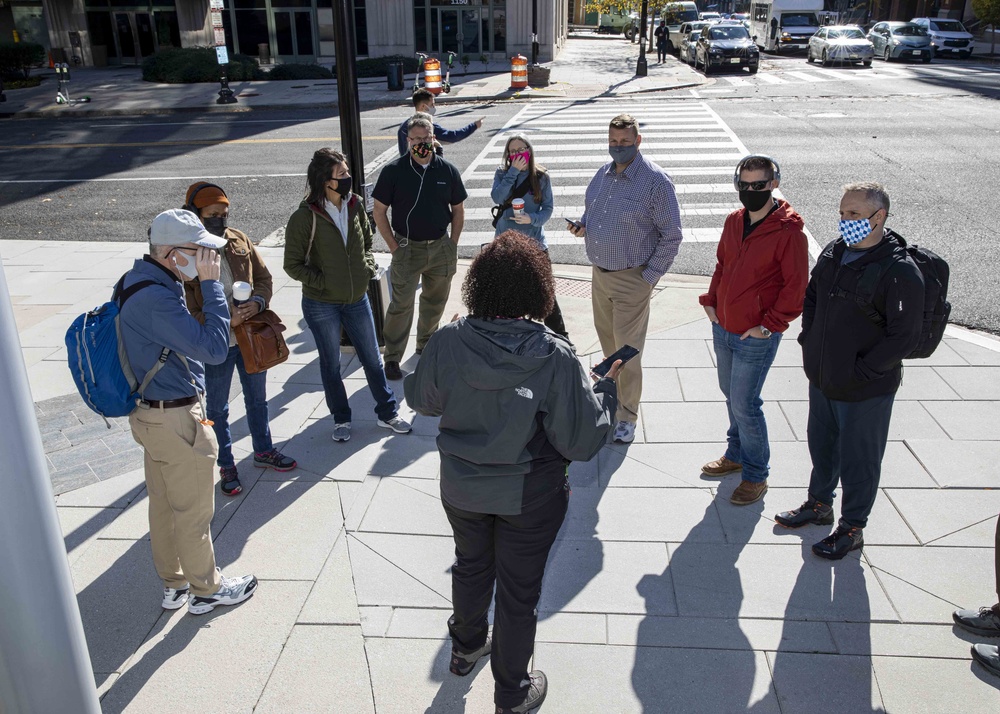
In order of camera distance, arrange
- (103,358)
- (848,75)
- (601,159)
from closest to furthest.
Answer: (103,358), (601,159), (848,75)

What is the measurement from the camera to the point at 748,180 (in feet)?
15.5

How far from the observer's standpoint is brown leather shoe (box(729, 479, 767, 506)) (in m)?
5.16

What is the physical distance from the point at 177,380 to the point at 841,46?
34.2 m

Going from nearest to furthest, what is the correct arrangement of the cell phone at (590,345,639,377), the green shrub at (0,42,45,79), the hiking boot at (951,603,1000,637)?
the cell phone at (590,345,639,377)
the hiking boot at (951,603,1000,637)
the green shrub at (0,42,45,79)

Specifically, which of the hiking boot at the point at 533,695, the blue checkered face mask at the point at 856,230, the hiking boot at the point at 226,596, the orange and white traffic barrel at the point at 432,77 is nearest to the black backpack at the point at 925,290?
the blue checkered face mask at the point at 856,230

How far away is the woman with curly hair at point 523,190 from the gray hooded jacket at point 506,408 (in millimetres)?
3382

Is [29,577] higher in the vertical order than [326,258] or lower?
higher

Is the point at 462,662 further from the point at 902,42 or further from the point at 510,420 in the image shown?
the point at 902,42

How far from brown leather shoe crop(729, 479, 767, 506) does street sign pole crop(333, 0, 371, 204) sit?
13.8ft

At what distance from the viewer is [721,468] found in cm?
551

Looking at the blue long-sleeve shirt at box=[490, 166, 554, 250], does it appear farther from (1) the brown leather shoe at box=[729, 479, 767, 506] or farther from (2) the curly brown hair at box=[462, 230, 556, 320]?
(2) the curly brown hair at box=[462, 230, 556, 320]

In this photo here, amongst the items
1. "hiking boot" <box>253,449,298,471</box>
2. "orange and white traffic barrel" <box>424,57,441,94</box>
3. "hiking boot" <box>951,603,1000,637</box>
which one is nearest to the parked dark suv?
"orange and white traffic barrel" <box>424,57,441,94</box>

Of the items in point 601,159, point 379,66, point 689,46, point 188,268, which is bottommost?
point 601,159

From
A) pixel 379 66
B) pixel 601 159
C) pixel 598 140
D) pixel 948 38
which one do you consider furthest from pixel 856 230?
pixel 948 38
